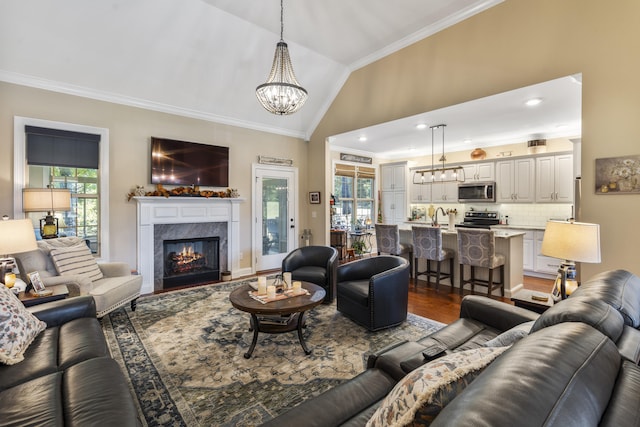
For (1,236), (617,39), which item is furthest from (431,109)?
(1,236)

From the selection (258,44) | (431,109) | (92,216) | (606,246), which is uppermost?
(258,44)

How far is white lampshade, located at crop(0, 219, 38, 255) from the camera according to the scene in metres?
2.53

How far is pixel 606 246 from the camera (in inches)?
→ 114

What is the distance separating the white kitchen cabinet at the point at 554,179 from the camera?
18.3 ft

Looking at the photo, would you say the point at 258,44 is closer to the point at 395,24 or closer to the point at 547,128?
the point at 395,24

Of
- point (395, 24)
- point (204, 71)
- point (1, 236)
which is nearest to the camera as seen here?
point (1, 236)

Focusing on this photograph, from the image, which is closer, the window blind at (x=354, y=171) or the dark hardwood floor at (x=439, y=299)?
the dark hardwood floor at (x=439, y=299)


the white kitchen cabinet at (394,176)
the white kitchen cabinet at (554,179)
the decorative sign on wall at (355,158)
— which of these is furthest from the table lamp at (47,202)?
the white kitchen cabinet at (554,179)

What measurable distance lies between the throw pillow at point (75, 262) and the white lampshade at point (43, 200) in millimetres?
527

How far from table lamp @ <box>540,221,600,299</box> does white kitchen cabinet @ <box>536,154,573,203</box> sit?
14.1 feet

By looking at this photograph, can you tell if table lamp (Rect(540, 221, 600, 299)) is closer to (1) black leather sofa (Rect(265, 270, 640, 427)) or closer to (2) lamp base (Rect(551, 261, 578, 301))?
(2) lamp base (Rect(551, 261, 578, 301))

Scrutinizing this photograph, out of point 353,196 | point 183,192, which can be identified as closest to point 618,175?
point 183,192

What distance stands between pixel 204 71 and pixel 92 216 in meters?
2.70

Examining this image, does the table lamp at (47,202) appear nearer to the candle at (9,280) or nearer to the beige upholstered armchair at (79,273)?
the beige upholstered armchair at (79,273)
